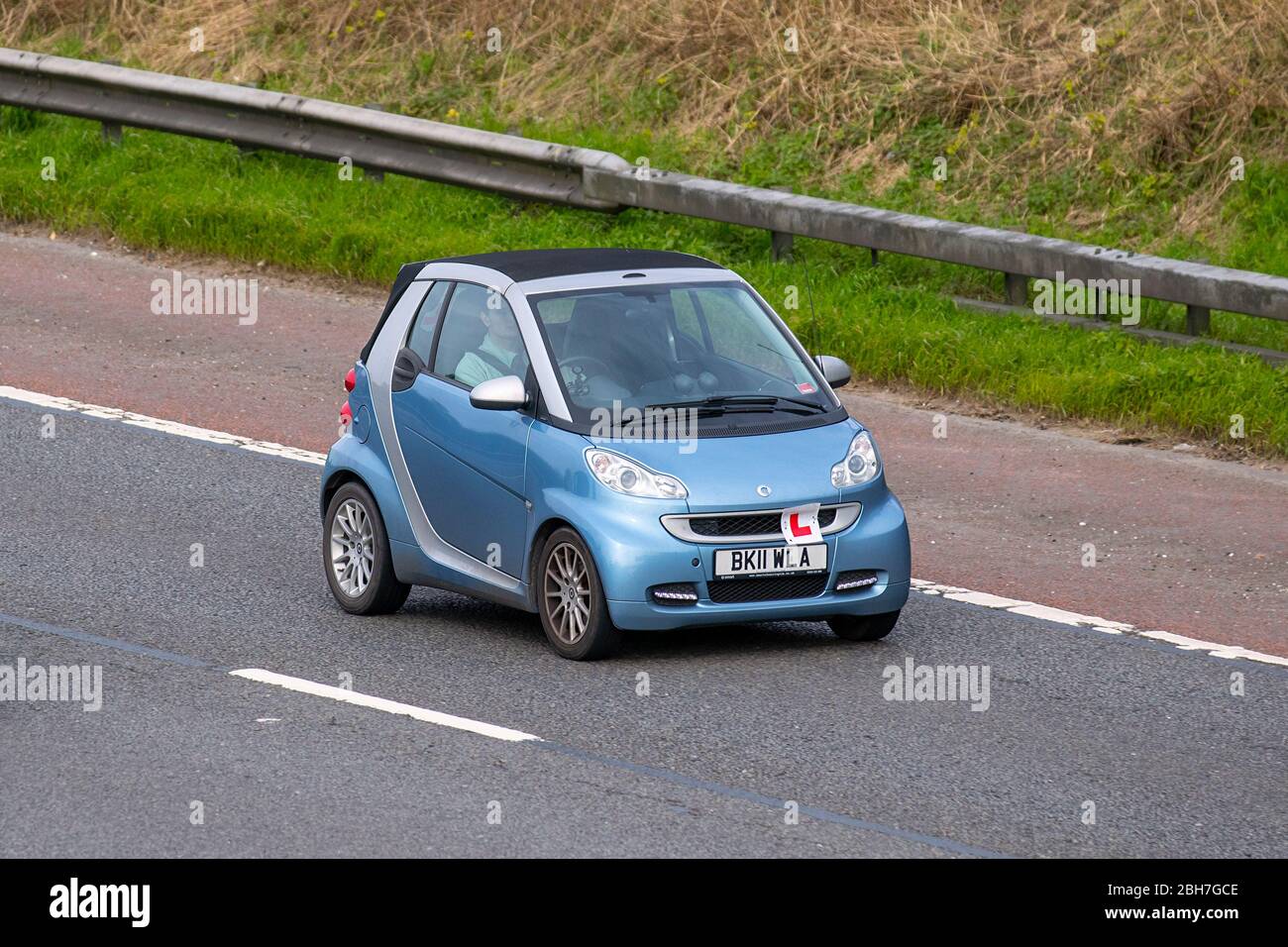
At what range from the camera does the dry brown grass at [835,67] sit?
17.3 meters

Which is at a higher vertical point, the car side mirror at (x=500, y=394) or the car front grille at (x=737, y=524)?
the car side mirror at (x=500, y=394)

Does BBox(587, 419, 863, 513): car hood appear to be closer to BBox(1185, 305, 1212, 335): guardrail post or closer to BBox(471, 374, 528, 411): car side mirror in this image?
BBox(471, 374, 528, 411): car side mirror

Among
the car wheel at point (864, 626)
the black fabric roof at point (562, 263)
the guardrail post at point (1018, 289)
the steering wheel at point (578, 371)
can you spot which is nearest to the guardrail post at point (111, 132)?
the guardrail post at point (1018, 289)

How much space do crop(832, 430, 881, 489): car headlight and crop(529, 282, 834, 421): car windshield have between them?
26 centimetres

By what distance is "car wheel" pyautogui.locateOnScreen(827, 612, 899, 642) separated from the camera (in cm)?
984

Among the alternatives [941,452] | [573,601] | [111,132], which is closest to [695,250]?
[941,452]

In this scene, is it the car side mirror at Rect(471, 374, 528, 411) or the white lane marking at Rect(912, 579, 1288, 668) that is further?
the white lane marking at Rect(912, 579, 1288, 668)

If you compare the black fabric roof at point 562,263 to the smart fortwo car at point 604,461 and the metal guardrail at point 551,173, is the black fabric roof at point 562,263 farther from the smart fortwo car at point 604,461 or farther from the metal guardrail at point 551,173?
the metal guardrail at point 551,173

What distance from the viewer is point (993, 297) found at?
15.9 m

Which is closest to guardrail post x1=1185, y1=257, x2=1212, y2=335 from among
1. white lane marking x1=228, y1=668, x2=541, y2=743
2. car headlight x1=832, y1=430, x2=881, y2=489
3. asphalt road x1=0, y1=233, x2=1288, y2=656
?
asphalt road x1=0, y1=233, x2=1288, y2=656

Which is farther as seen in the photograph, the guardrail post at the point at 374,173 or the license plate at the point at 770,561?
the guardrail post at the point at 374,173

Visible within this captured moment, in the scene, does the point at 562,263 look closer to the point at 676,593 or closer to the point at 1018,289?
the point at 676,593

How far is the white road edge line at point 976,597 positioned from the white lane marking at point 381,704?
14 centimetres
